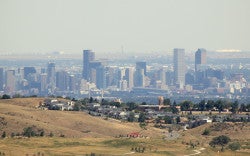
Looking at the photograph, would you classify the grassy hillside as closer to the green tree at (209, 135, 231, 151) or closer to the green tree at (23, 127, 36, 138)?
the green tree at (23, 127, 36, 138)

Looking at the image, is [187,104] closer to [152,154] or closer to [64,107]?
[64,107]

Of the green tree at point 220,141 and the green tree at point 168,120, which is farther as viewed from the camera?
the green tree at point 168,120

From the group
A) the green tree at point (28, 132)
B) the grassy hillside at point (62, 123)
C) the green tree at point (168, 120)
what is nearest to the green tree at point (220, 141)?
the grassy hillside at point (62, 123)

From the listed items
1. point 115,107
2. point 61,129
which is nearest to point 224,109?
point 115,107

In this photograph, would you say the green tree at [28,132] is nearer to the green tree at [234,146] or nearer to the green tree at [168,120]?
the green tree at [234,146]

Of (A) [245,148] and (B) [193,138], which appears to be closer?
(A) [245,148]

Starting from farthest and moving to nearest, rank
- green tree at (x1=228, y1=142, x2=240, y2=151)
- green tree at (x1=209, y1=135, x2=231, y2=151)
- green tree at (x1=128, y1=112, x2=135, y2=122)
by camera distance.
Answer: green tree at (x1=128, y1=112, x2=135, y2=122) < green tree at (x1=209, y1=135, x2=231, y2=151) < green tree at (x1=228, y1=142, x2=240, y2=151)

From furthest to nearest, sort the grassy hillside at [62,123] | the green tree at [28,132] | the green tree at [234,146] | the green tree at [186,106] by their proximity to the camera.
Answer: the green tree at [186,106] < the grassy hillside at [62,123] < the green tree at [28,132] < the green tree at [234,146]

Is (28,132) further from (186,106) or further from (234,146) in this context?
(186,106)

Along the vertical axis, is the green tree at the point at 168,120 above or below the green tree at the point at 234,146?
below

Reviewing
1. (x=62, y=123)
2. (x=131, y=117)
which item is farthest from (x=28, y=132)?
(x=131, y=117)

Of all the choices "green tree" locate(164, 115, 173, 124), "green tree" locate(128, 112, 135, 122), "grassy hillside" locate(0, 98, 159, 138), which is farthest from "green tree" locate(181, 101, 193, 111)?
"grassy hillside" locate(0, 98, 159, 138)
